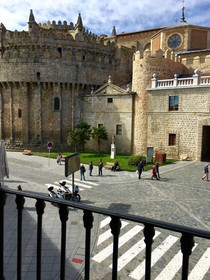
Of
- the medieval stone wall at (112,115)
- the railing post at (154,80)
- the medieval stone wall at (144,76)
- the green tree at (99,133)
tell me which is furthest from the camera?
the green tree at (99,133)

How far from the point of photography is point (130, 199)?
14.4 metres

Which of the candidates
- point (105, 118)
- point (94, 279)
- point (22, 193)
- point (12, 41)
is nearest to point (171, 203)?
point (94, 279)

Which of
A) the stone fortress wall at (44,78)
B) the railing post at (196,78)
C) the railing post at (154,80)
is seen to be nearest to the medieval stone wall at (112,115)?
the stone fortress wall at (44,78)

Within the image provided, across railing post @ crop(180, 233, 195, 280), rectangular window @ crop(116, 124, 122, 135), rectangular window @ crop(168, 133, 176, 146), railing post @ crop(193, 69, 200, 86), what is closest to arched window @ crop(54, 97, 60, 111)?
rectangular window @ crop(116, 124, 122, 135)

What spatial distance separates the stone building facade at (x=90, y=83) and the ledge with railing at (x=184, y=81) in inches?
7.3

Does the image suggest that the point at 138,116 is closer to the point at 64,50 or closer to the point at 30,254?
the point at 64,50

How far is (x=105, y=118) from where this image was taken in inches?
1247

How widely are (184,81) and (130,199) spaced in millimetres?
15068

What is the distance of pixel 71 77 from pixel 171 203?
2555cm

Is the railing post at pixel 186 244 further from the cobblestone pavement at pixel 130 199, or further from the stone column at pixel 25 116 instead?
the stone column at pixel 25 116

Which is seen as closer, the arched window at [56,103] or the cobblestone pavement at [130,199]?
the cobblestone pavement at [130,199]

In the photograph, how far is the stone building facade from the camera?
2726 cm

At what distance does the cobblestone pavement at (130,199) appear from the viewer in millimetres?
8258

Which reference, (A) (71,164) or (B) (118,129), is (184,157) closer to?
(B) (118,129)
